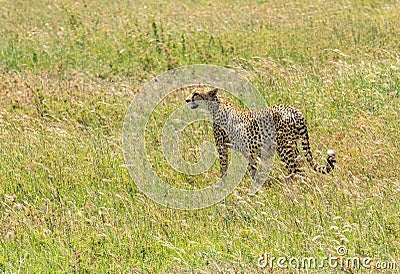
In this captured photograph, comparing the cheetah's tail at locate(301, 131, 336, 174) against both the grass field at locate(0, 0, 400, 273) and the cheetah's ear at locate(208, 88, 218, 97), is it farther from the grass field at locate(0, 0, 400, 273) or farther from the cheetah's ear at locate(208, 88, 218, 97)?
the cheetah's ear at locate(208, 88, 218, 97)

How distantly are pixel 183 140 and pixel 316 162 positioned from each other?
1869mm

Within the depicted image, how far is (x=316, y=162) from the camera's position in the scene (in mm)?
8047

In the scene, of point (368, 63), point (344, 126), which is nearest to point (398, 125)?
point (344, 126)

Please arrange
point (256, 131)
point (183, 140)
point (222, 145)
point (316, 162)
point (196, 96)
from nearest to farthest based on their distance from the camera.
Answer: point (316, 162) → point (256, 131) → point (222, 145) → point (196, 96) → point (183, 140)

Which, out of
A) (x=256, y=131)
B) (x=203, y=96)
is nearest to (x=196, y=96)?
(x=203, y=96)

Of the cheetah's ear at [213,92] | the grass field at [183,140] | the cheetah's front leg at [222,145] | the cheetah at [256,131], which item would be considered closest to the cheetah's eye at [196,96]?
the cheetah at [256,131]

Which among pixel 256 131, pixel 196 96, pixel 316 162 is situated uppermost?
pixel 196 96

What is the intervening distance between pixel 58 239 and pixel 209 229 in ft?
4.43

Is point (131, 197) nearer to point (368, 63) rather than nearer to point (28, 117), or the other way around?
point (28, 117)

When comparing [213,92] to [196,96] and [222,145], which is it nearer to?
[196,96]

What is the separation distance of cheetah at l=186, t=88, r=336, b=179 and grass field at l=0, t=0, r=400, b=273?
0.76ft

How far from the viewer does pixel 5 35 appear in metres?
Answer: 14.7

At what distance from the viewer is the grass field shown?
6496 millimetres

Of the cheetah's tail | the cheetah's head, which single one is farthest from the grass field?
the cheetah's head
